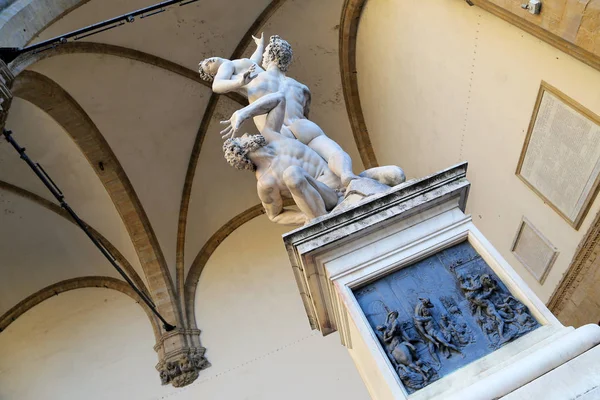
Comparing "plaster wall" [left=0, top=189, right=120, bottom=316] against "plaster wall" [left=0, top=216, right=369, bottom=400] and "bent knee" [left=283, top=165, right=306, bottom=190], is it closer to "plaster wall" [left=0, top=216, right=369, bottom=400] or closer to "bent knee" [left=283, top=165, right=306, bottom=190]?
"plaster wall" [left=0, top=216, right=369, bottom=400]

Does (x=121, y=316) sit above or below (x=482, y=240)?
above

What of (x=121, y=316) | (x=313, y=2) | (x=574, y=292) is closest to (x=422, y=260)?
(x=574, y=292)

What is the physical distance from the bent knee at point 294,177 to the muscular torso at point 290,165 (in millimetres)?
142

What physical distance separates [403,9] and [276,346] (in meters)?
4.38

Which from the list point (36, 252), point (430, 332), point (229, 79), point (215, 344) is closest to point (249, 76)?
point (229, 79)

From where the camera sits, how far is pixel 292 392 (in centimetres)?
665

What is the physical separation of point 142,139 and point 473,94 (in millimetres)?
4517

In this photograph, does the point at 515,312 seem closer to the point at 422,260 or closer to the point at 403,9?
the point at 422,260

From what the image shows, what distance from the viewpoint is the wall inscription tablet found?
4.20 meters

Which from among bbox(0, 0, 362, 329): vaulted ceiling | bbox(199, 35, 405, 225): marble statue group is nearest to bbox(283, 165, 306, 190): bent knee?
bbox(199, 35, 405, 225): marble statue group

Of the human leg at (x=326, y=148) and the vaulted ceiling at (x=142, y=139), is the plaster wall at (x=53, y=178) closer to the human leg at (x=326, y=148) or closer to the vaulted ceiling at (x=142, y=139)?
the vaulted ceiling at (x=142, y=139)

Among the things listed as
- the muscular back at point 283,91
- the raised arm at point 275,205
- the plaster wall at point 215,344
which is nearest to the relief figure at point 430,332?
the raised arm at point 275,205

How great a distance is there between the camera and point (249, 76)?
12.3 ft

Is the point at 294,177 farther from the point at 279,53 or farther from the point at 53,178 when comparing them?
the point at 53,178
